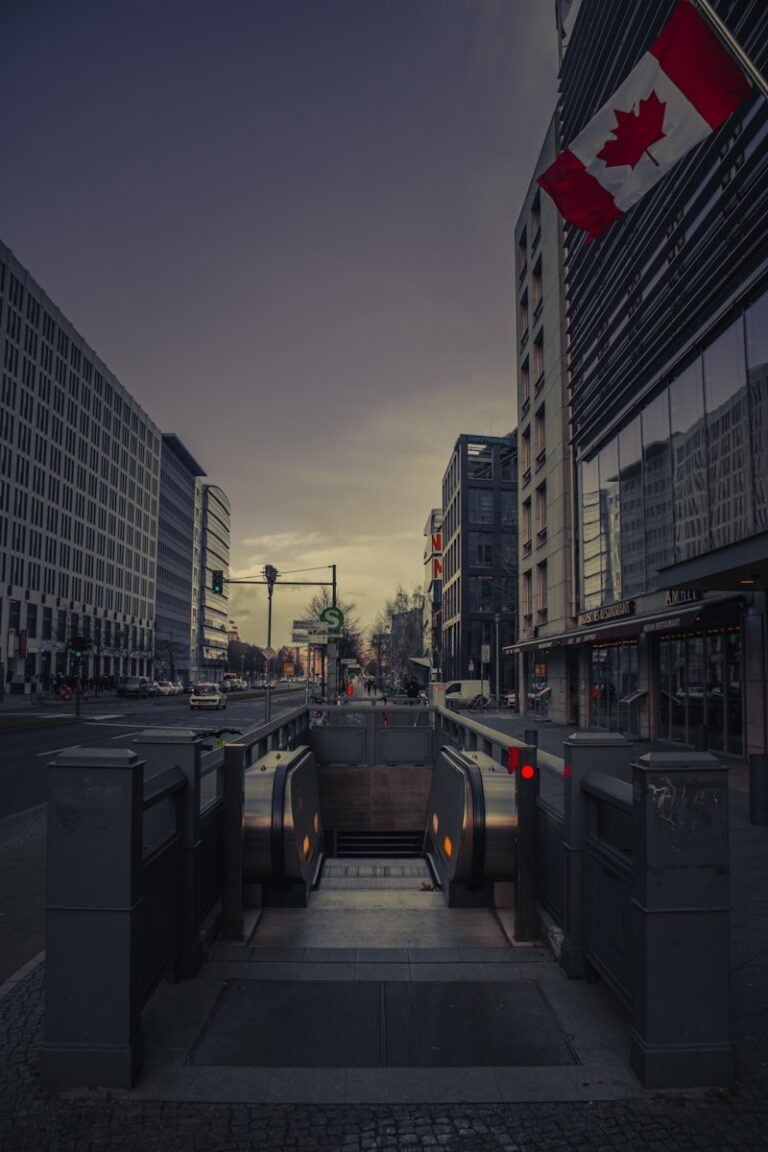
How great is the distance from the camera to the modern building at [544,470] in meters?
30.4

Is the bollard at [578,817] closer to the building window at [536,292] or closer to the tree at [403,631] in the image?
the building window at [536,292]

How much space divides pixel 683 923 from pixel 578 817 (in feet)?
4.04

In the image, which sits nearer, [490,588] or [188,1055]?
[188,1055]

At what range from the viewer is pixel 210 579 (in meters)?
142

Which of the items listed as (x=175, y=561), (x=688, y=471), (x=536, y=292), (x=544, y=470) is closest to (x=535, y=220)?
(x=536, y=292)

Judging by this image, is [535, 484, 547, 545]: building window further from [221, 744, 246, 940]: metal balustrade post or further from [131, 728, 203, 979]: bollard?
[131, 728, 203, 979]: bollard

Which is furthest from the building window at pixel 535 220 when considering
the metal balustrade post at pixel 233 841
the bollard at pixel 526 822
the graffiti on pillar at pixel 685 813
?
the graffiti on pillar at pixel 685 813

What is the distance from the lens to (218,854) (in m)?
5.79

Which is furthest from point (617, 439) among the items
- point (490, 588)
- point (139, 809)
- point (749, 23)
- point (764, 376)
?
point (490, 588)

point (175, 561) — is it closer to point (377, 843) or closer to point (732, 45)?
point (377, 843)

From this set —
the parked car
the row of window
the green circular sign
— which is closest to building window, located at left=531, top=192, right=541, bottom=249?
the row of window

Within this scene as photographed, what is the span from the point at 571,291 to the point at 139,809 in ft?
90.9

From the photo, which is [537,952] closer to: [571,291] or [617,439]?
[617,439]

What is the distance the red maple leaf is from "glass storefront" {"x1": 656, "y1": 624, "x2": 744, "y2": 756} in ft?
38.2
